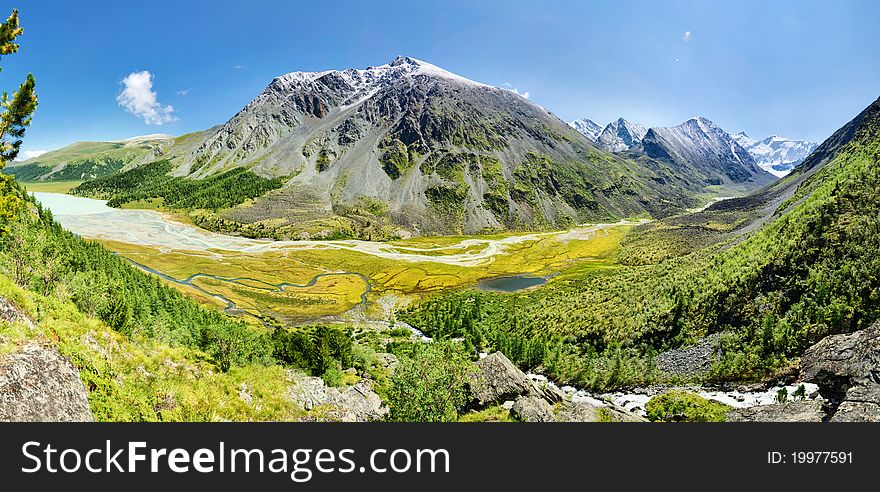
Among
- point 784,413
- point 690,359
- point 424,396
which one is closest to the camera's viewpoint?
point 784,413

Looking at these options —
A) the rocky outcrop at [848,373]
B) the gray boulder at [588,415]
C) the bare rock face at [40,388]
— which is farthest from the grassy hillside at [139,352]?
the rocky outcrop at [848,373]

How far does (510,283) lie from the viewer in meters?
104

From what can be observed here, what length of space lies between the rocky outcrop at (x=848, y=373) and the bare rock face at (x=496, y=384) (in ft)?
56.0

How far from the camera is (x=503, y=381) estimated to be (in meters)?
29.3

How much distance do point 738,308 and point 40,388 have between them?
Answer: 167 ft

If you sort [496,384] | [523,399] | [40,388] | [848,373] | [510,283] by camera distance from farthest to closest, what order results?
1. [510,283]
2. [496,384]
3. [523,399]
4. [848,373]
5. [40,388]

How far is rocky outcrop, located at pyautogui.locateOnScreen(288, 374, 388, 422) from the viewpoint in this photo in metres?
25.4

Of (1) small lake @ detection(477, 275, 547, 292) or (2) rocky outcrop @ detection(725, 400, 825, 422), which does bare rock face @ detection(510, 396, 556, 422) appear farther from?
(1) small lake @ detection(477, 275, 547, 292)

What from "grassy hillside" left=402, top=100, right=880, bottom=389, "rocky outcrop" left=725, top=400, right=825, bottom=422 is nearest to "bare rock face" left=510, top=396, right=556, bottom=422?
"rocky outcrop" left=725, top=400, right=825, bottom=422

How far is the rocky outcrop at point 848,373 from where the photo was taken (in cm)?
1870

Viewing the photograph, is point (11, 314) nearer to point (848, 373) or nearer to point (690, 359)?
point (848, 373)

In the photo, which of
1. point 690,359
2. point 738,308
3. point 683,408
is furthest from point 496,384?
point 738,308
